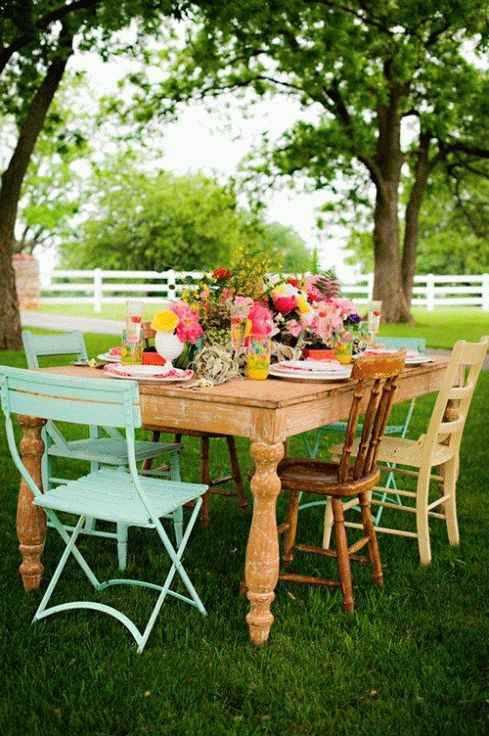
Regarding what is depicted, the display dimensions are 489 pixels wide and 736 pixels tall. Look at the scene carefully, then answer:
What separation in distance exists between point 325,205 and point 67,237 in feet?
87.2

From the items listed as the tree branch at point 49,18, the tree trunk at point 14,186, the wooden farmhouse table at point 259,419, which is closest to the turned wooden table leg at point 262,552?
the wooden farmhouse table at point 259,419

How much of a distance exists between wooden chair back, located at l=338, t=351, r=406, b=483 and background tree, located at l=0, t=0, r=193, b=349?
30.3 feet

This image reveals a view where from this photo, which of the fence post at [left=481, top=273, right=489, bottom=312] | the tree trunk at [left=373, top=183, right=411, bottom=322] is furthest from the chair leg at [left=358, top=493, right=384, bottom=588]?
the fence post at [left=481, top=273, right=489, bottom=312]

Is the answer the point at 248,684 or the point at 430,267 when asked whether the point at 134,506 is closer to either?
the point at 248,684

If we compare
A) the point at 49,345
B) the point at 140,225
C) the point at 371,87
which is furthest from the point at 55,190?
the point at 49,345

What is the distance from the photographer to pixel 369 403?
13.1ft

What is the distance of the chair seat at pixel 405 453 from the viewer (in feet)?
15.0

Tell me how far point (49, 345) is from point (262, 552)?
2.12m

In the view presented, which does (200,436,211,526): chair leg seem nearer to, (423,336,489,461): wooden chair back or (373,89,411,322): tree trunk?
(423,336,489,461): wooden chair back

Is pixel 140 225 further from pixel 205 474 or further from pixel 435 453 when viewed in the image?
pixel 435 453

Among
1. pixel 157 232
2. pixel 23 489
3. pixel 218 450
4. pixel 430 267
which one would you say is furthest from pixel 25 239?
pixel 23 489

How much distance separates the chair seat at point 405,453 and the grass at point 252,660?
1.63 feet

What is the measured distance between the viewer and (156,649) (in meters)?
3.44

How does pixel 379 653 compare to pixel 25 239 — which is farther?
pixel 25 239
